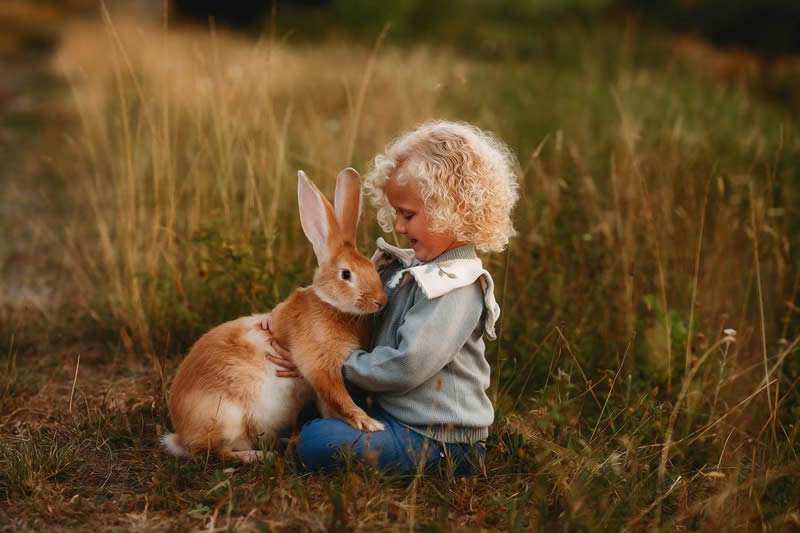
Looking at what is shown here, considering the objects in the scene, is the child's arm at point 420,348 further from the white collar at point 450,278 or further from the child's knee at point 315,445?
the child's knee at point 315,445

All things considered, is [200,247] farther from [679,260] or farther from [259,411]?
[679,260]

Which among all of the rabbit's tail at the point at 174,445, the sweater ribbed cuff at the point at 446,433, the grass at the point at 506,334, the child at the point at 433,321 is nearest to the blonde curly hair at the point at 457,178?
the child at the point at 433,321

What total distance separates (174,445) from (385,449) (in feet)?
2.52

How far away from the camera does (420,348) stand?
2.55 metres

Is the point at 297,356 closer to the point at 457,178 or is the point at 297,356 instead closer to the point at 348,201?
the point at 348,201

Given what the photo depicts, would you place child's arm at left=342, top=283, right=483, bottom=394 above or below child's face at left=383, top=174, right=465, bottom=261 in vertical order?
below

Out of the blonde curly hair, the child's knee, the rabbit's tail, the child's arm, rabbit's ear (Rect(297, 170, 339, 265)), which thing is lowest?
the rabbit's tail

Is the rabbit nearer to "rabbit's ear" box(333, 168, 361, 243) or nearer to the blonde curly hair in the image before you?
"rabbit's ear" box(333, 168, 361, 243)

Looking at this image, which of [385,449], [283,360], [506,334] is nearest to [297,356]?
[283,360]

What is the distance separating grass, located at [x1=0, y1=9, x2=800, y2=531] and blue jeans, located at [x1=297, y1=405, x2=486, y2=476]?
0.21 ft

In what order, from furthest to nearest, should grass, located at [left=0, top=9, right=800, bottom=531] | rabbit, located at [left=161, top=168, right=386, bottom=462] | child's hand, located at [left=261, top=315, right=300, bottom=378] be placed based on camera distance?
child's hand, located at [left=261, top=315, right=300, bottom=378], rabbit, located at [left=161, top=168, right=386, bottom=462], grass, located at [left=0, top=9, right=800, bottom=531]

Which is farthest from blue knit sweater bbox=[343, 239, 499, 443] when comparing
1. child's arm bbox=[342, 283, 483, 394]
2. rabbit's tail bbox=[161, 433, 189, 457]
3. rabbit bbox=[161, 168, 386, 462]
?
rabbit's tail bbox=[161, 433, 189, 457]

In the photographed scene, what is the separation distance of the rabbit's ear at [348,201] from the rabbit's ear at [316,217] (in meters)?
0.04

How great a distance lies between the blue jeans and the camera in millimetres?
2621
